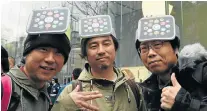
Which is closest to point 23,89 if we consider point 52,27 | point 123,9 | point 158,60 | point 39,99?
point 39,99

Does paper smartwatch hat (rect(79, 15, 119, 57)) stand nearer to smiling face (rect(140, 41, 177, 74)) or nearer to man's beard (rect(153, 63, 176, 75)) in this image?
smiling face (rect(140, 41, 177, 74))

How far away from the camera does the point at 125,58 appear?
9242 mm

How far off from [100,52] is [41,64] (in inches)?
19.2

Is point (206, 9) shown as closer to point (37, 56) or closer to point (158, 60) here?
point (158, 60)

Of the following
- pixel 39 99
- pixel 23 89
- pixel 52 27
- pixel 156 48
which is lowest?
pixel 39 99

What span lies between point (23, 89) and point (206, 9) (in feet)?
23.5

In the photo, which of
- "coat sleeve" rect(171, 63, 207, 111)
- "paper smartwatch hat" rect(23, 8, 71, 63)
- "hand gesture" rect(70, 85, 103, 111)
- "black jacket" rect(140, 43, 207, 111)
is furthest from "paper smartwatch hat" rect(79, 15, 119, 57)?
"coat sleeve" rect(171, 63, 207, 111)

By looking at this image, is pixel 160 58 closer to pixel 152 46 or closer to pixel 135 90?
pixel 152 46

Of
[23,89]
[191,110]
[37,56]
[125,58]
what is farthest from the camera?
[125,58]

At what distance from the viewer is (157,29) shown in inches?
86.4

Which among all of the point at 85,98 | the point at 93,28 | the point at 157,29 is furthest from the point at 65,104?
the point at 157,29

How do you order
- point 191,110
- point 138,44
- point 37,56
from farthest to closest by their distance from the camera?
point 138,44 < point 37,56 < point 191,110

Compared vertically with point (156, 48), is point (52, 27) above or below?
above

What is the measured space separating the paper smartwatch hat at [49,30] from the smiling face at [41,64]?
0.05 meters
